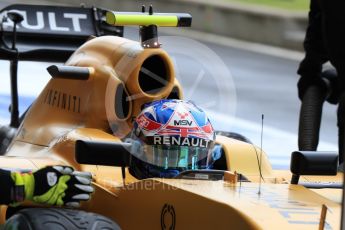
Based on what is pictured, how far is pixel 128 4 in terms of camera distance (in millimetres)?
22078

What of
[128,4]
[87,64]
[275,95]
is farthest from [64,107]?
[128,4]

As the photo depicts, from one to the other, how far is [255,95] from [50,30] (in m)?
7.64

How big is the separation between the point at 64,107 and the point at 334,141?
21.3 ft

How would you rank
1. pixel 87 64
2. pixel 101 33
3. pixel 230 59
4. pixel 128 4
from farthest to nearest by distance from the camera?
pixel 128 4
pixel 230 59
pixel 101 33
pixel 87 64

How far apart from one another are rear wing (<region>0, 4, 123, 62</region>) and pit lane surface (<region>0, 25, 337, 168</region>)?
2878 mm

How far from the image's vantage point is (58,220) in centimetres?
527

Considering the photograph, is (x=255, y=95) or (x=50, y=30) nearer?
(x=50, y=30)

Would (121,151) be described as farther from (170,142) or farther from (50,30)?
(50,30)

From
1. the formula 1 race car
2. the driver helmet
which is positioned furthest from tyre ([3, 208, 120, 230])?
the driver helmet

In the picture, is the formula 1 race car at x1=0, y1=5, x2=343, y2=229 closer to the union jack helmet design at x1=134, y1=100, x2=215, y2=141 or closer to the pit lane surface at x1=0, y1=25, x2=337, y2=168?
the union jack helmet design at x1=134, y1=100, x2=215, y2=141

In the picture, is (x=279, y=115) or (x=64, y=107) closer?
(x=64, y=107)

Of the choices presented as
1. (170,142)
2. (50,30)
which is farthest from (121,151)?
(50,30)

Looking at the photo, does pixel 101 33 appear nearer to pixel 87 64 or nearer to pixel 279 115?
pixel 87 64

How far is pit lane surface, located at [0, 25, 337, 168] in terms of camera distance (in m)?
12.6
